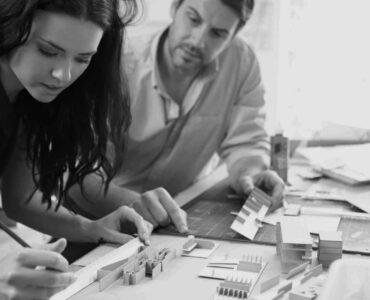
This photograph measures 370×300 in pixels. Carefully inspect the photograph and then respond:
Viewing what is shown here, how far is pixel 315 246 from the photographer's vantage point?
114 centimetres

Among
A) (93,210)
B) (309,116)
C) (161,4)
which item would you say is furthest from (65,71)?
(309,116)

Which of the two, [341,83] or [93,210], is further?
[341,83]

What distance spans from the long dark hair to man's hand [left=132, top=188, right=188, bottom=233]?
0.18 metres

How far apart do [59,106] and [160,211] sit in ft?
1.16

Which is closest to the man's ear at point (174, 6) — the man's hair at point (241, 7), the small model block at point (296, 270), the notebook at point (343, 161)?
the man's hair at point (241, 7)

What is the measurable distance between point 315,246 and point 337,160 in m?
0.84

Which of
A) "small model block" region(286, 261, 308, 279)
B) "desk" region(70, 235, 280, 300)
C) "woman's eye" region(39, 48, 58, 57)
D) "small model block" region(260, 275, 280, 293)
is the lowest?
"desk" region(70, 235, 280, 300)

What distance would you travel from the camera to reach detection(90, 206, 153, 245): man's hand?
1187 mm

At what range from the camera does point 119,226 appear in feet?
4.05

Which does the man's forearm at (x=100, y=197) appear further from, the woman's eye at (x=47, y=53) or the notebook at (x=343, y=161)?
the notebook at (x=343, y=161)

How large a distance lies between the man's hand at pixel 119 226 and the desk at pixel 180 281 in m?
0.04

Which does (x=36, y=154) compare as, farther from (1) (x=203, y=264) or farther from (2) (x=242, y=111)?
(2) (x=242, y=111)

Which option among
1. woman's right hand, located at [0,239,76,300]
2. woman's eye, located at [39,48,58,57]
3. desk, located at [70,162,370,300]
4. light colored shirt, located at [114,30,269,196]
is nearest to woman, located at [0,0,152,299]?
woman's eye, located at [39,48,58,57]

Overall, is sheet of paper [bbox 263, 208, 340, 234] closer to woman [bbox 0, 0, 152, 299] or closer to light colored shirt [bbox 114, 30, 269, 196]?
woman [bbox 0, 0, 152, 299]
